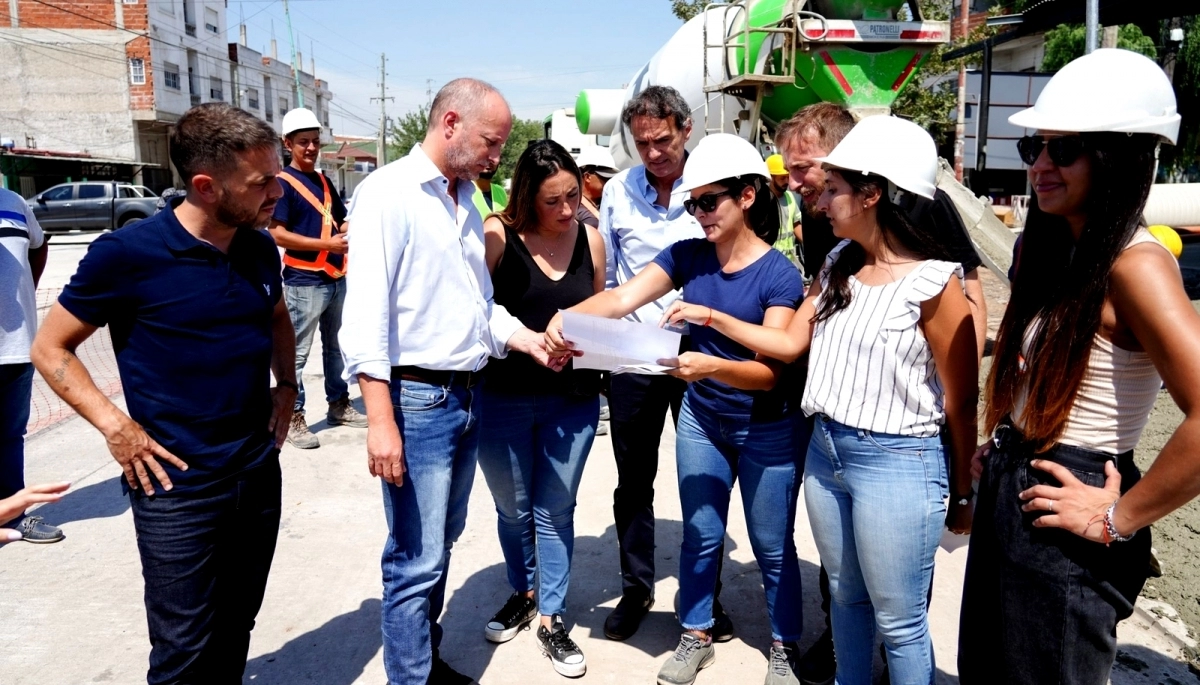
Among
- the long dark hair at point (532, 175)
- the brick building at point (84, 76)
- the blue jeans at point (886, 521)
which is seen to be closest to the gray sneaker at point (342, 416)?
the long dark hair at point (532, 175)

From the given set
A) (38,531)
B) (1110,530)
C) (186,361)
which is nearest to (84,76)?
(38,531)

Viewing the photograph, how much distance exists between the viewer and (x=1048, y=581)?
185cm

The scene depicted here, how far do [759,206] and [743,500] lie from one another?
108cm

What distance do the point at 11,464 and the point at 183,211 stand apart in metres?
2.41

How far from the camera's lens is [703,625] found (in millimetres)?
3152

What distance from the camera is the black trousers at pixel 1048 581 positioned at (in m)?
1.81

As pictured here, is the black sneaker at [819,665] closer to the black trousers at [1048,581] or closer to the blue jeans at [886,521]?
the blue jeans at [886,521]

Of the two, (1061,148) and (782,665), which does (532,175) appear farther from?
(782,665)

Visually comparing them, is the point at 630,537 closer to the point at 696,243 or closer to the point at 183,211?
the point at 696,243

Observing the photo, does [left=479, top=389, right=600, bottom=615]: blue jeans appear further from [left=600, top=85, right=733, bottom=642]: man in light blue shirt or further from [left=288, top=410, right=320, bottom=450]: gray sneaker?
[left=288, top=410, right=320, bottom=450]: gray sneaker

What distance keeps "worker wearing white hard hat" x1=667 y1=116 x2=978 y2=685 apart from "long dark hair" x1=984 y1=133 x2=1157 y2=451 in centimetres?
24

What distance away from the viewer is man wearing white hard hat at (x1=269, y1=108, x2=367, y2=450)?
5570 mm

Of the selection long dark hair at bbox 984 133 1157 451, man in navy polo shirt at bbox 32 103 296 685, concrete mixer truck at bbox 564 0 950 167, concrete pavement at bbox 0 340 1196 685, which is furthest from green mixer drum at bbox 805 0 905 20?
man in navy polo shirt at bbox 32 103 296 685

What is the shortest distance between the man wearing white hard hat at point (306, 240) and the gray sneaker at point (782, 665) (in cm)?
364
